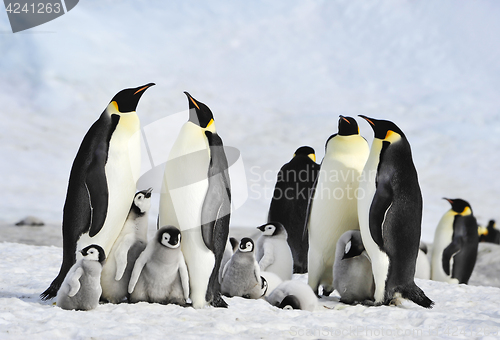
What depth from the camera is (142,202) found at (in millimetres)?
3186

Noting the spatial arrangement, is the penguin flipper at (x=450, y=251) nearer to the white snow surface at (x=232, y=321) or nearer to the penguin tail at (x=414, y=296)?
the white snow surface at (x=232, y=321)

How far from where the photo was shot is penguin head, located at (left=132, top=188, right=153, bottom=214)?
10.5ft

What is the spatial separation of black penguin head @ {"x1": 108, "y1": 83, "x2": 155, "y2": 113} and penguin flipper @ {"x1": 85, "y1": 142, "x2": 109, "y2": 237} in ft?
1.19

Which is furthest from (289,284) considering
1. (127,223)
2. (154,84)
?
(154,84)

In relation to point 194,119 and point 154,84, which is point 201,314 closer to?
point 194,119

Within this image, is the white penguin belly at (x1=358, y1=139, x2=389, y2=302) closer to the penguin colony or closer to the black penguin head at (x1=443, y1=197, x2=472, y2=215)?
the penguin colony

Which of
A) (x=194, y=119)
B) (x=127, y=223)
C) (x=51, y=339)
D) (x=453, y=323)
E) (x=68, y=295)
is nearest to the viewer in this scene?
(x=51, y=339)

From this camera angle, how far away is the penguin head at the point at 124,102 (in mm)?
3451

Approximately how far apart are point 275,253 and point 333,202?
0.76 meters

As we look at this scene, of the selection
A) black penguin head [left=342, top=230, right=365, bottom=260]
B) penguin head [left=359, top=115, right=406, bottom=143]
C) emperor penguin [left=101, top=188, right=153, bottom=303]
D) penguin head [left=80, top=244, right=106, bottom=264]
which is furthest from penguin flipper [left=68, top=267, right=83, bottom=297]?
penguin head [left=359, top=115, right=406, bottom=143]

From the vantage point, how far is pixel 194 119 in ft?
11.4

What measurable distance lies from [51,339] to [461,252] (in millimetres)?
7126

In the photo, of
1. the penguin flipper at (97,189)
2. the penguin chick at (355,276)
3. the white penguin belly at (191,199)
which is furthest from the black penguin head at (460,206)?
the penguin flipper at (97,189)

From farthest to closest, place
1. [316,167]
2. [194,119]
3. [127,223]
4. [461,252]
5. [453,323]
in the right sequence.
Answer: [461,252] → [316,167] → [194,119] → [127,223] → [453,323]
